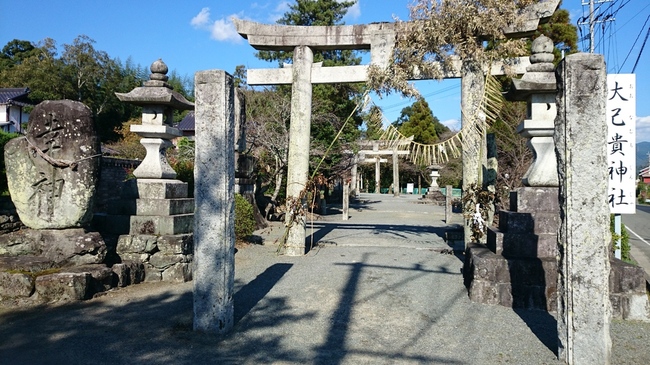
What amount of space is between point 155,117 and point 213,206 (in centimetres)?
347

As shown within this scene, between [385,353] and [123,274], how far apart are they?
356 cm

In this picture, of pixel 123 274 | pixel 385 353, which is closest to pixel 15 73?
pixel 123 274

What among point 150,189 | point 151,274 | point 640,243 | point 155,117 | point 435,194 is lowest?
point 640,243

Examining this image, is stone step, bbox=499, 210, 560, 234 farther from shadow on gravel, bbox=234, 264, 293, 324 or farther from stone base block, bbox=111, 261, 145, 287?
stone base block, bbox=111, 261, 145, 287

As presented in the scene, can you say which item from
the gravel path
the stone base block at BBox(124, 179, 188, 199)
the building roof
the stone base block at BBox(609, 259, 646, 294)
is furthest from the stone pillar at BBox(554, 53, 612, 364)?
the building roof

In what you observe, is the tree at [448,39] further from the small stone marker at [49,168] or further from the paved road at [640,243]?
the paved road at [640,243]

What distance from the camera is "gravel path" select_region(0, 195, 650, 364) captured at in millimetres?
3443

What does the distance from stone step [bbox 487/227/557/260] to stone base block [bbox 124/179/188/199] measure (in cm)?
459

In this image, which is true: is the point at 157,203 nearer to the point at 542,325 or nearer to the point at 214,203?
the point at 214,203

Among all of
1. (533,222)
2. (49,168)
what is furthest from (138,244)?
(533,222)

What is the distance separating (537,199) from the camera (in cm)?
514

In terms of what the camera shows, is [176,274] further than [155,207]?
No

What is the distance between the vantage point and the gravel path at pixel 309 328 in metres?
3.44

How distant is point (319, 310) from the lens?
182 inches
